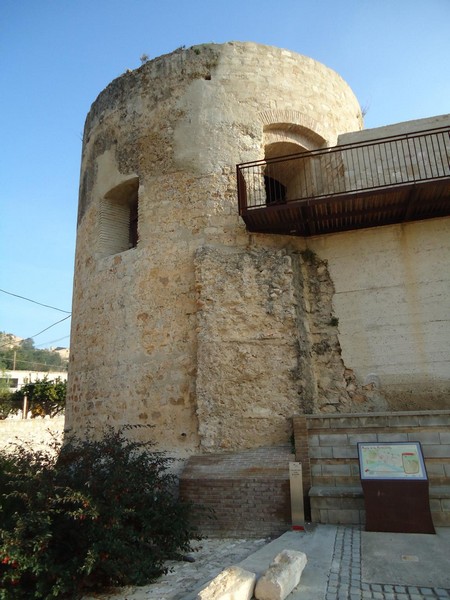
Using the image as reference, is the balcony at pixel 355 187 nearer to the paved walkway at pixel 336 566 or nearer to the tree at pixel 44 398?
the paved walkway at pixel 336 566

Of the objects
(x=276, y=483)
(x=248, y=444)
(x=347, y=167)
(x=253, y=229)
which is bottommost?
(x=276, y=483)

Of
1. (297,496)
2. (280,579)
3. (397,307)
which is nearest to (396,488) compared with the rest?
(297,496)

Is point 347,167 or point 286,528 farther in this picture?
point 347,167

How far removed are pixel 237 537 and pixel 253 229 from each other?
4.51 meters

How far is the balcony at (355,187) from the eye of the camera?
6695 millimetres

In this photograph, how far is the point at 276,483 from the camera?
5.70 metres

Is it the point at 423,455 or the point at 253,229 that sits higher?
the point at 253,229

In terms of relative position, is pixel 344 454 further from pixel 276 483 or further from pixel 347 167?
pixel 347 167

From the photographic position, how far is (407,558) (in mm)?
4059

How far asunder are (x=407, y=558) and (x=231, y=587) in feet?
6.11

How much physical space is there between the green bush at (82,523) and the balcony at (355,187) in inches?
165

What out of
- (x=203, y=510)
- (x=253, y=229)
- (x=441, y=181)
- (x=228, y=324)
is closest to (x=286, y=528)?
(x=203, y=510)

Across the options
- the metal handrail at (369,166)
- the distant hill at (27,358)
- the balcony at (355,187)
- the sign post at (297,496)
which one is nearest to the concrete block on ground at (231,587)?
the sign post at (297,496)

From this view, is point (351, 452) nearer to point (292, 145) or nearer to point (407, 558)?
point (407, 558)
